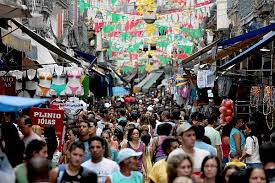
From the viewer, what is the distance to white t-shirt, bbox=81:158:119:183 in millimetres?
9320

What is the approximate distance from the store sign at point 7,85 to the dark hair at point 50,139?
2.65 meters

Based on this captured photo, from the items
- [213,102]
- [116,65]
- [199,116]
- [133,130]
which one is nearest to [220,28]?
[213,102]

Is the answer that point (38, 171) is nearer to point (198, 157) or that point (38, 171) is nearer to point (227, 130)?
point (198, 157)

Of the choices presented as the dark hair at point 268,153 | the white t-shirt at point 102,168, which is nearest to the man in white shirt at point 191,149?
the white t-shirt at point 102,168

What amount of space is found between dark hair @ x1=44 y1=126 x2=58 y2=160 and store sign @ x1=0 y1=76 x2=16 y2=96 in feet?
8.70

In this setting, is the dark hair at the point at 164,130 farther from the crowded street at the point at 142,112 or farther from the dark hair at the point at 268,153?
the dark hair at the point at 268,153

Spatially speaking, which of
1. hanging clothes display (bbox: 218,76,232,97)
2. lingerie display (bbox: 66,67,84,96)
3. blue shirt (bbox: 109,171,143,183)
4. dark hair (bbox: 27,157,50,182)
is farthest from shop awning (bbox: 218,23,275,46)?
dark hair (bbox: 27,157,50,182)

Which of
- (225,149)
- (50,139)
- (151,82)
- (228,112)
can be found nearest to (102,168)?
(50,139)

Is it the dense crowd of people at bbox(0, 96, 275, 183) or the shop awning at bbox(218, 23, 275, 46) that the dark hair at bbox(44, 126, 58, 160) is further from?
the shop awning at bbox(218, 23, 275, 46)

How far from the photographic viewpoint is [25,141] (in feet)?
39.5

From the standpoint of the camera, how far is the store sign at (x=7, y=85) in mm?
17625

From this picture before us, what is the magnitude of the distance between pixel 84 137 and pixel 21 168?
3648mm

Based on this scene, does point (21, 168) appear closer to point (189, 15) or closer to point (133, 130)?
point (133, 130)

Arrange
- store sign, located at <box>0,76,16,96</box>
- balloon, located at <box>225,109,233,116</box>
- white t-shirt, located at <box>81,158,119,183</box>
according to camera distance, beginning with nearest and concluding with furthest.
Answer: white t-shirt, located at <box>81,158,119,183</box> → store sign, located at <box>0,76,16,96</box> → balloon, located at <box>225,109,233,116</box>
